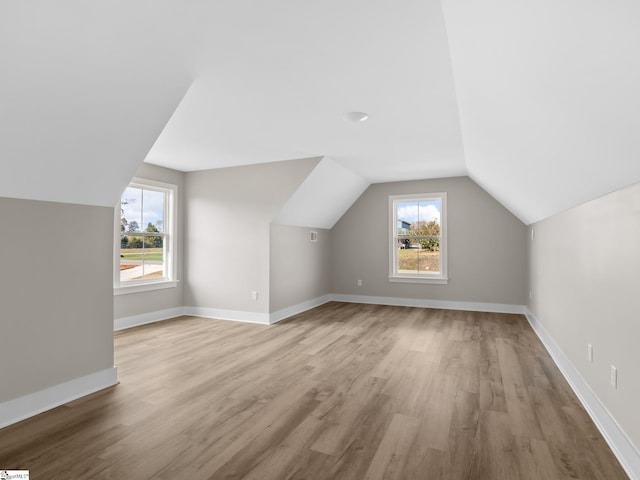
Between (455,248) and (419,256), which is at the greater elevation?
(455,248)

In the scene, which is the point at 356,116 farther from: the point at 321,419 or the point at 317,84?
the point at 321,419

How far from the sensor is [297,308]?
600cm

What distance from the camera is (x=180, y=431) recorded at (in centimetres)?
223

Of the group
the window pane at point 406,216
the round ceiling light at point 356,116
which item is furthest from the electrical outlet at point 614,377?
the window pane at point 406,216

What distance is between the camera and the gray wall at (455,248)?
594cm

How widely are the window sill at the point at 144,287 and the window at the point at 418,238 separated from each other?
12.9 feet

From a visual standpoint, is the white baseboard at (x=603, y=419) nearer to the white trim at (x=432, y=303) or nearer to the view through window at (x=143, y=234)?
the white trim at (x=432, y=303)

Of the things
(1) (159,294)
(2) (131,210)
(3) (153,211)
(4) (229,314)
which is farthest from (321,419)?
(3) (153,211)

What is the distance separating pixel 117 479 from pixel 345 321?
3.89 meters

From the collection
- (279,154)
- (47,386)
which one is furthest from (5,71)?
(279,154)

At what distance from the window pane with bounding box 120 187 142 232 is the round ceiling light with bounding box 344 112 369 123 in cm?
343

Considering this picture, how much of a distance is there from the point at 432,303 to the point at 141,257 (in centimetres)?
494

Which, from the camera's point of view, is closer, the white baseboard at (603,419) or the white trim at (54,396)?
the white baseboard at (603,419)

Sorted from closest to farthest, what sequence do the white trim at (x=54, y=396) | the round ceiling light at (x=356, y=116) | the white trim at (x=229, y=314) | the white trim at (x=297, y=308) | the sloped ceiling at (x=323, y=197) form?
the white trim at (x=54, y=396) → the round ceiling light at (x=356, y=116) → the sloped ceiling at (x=323, y=197) → the white trim at (x=229, y=314) → the white trim at (x=297, y=308)
